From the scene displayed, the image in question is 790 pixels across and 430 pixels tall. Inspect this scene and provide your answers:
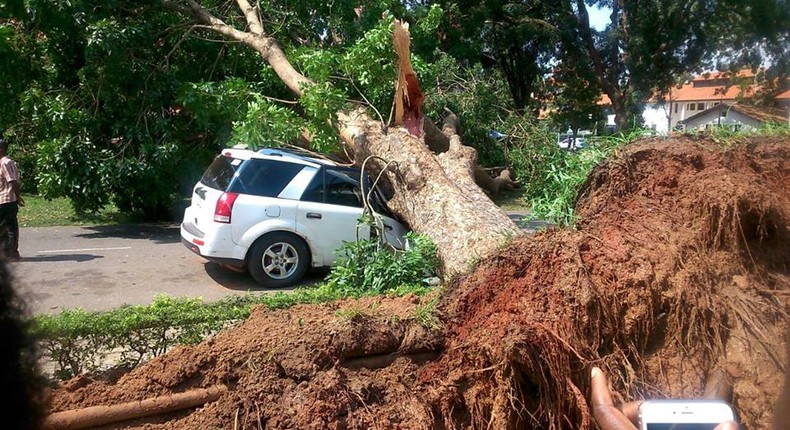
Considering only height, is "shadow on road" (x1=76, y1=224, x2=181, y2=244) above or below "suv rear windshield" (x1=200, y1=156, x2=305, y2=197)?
below

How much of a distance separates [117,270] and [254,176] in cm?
285

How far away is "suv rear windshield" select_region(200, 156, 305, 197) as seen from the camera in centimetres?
845

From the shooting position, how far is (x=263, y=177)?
8578mm

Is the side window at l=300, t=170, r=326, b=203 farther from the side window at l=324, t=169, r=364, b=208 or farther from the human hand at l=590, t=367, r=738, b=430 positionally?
the human hand at l=590, t=367, r=738, b=430

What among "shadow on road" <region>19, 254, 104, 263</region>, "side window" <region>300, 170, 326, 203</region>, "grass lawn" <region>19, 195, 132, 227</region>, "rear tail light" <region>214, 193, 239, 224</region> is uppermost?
"side window" <region>300, 170, 326, 203</region>

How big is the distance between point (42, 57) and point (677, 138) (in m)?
11.3

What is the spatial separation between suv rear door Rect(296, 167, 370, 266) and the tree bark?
0.46 meters

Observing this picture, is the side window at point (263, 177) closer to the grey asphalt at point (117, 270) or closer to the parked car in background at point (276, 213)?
the parked car in background at point (276, 213)

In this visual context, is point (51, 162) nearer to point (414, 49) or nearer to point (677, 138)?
point (414, 49)

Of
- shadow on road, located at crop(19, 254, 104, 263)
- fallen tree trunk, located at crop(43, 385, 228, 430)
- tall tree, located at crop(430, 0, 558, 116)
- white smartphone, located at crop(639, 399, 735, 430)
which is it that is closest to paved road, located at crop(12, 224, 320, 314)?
shadow on road, located at crop(19, 254, 104, 263)

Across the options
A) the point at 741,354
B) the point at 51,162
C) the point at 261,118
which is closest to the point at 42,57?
the point at 51,162

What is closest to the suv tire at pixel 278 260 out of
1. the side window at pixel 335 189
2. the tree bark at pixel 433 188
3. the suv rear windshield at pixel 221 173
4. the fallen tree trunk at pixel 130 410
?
the side window at pixel 335 189

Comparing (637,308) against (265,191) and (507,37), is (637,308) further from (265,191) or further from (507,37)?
(507,37)

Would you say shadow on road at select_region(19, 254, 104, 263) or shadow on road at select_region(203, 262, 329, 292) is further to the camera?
shadow on road at select_region(19, 254, 104, 263)
